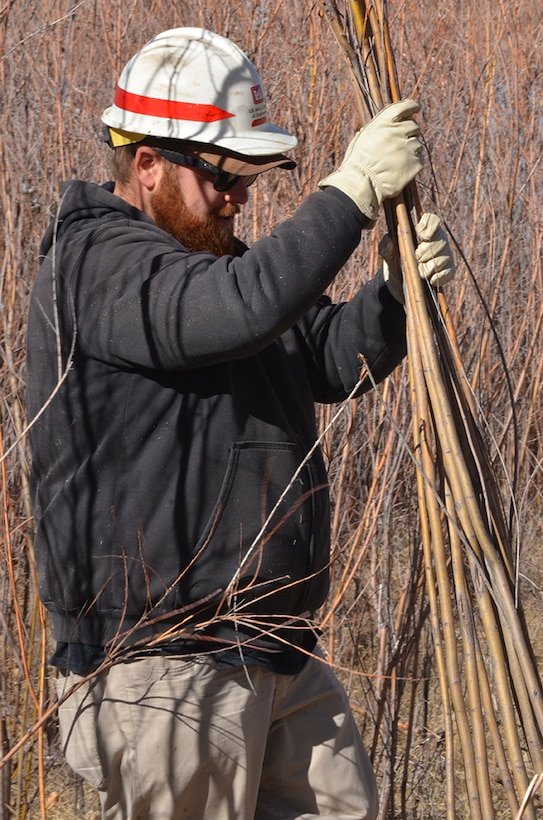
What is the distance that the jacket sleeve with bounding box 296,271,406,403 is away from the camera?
5.95 feet

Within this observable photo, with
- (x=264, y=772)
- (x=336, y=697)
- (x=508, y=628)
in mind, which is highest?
(x=508, y=628)

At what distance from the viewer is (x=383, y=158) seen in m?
1.46

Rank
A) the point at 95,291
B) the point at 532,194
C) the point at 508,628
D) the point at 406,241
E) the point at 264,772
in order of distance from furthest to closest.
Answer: the point at 532,194
the point at 264,772
the point at 95,291
the point at 406,241
the point at 508,628

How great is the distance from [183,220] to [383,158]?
1.49ft

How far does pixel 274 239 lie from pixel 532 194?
1.72m

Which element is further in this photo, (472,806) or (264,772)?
(264,772)

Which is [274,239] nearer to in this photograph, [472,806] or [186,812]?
[472,806]

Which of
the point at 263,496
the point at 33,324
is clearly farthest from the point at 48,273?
the point at 263,496

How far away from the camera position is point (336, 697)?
6.35 feet

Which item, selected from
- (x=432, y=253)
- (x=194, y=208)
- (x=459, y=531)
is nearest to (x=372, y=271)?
(x=194, y=208)

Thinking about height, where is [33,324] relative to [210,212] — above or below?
below

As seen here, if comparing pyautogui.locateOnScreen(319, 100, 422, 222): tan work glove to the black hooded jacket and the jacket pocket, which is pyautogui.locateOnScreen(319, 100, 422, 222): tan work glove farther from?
the jacket pocket

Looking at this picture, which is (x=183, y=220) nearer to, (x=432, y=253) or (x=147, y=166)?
(x=147, y=166)

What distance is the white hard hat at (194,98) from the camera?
172 cm
